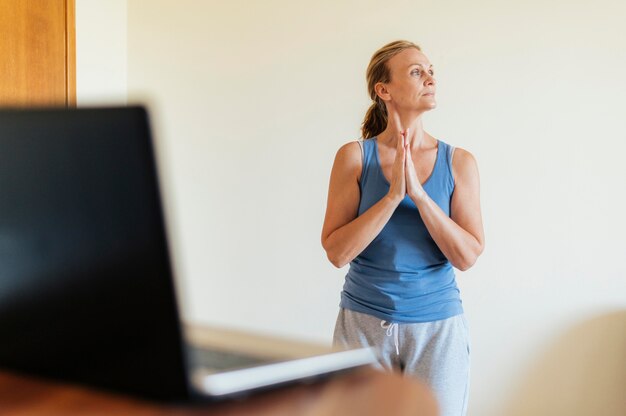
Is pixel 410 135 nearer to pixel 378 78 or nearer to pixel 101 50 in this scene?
pixel 378 78

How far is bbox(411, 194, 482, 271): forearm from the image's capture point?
5.12 feet

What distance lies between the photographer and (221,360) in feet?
2.22

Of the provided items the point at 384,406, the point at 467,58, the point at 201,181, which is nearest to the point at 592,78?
the point at 467,58

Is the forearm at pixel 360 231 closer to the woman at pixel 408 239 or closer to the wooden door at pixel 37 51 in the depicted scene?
the woman at pixel 408 239

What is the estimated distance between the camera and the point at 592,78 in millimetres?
2436

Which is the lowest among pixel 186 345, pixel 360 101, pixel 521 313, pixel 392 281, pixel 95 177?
pixel 521 313

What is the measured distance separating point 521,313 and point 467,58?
3.14 ft

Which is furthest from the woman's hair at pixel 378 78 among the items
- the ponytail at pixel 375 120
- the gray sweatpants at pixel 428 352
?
the gray sweatpants at pixel 428 352

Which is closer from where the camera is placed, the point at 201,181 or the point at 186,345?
the point at 186,345

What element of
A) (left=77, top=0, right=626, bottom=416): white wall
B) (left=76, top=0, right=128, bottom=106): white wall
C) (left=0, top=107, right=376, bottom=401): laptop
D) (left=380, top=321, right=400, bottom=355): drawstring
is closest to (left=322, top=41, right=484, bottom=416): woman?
(left=380, top=321, right=400, bottom=355): drawstring

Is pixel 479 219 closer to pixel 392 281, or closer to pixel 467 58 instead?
pixel 392 281

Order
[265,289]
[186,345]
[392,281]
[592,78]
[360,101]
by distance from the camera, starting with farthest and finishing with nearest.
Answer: [265,289] < [360,101] < [592,78] < [392,281] < [186,345]

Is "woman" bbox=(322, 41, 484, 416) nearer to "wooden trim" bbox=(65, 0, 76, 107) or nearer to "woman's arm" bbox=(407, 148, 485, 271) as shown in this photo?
"woman's arm" bbox=(407, 148, 485, 271)

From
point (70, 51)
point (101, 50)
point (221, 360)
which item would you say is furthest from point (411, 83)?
point (101, 50)
